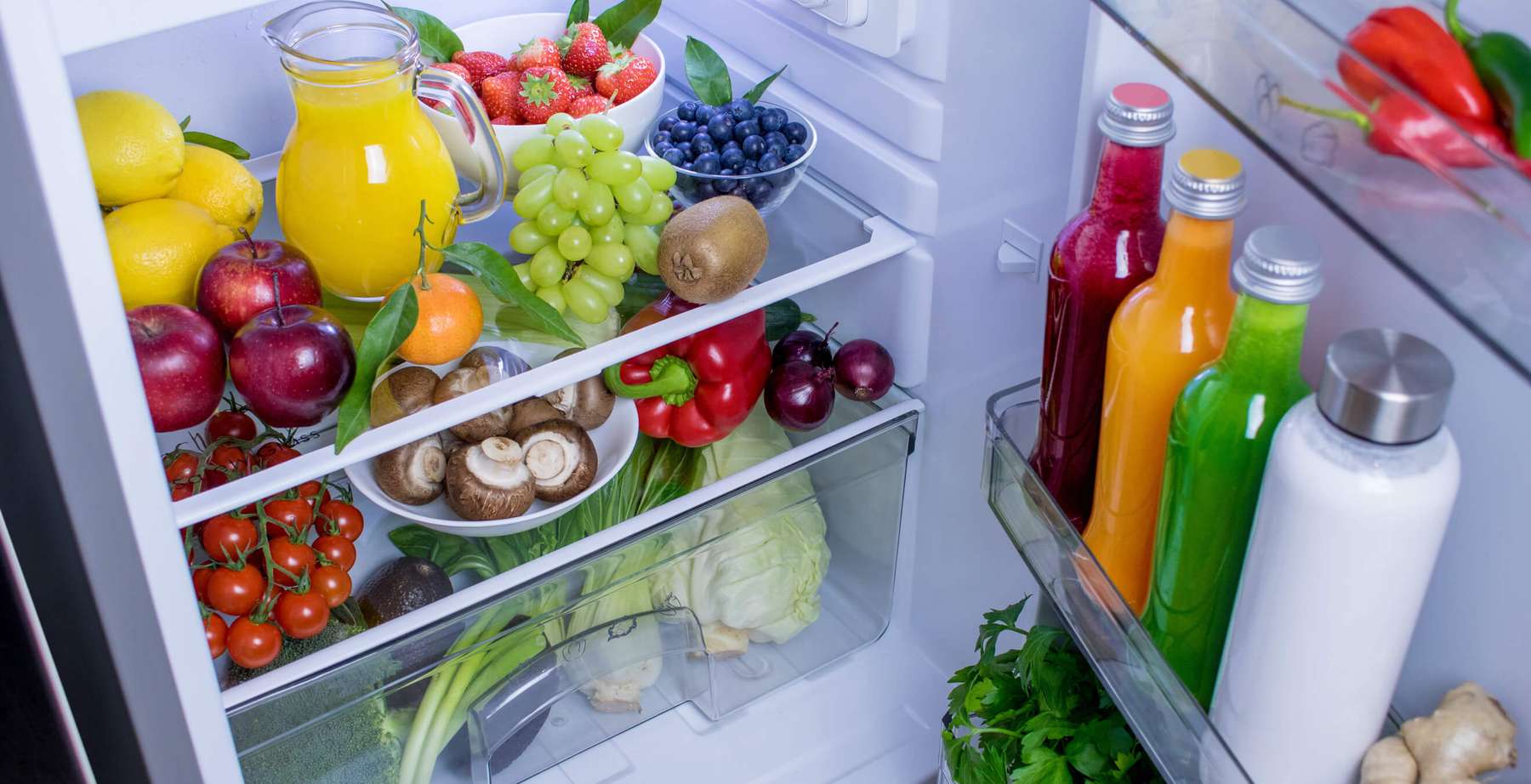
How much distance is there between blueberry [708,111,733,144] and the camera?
1181mm

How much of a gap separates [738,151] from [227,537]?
0.55 m

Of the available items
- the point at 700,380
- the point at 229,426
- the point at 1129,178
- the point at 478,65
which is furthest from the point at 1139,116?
the point at 229,426

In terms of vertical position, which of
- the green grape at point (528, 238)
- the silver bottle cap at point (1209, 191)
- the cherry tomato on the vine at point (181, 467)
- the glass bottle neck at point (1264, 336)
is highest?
the silver bottle cap at point (1209, 191)

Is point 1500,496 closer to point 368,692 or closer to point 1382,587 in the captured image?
point 1382,587

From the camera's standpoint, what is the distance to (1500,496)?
718mm

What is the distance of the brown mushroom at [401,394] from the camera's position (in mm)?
1052

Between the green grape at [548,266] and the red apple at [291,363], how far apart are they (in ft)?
0.57

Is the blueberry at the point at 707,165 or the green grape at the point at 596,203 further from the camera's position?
the blueberry at the point at 707,165

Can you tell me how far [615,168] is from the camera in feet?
3.49

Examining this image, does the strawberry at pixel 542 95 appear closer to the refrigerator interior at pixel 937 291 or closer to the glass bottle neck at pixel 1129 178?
the refrigerator interior at pixel 937 291

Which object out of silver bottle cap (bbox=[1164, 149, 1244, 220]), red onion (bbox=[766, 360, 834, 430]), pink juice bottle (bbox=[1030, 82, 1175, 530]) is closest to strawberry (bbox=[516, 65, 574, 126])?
red onion (bbox=[766, 360, 834, 430])

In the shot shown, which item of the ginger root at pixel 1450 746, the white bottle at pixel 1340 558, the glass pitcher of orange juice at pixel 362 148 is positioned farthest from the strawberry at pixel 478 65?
the ginger root at pixel 1450 746

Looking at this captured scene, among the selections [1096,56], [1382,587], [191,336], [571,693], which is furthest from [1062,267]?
[571,693]

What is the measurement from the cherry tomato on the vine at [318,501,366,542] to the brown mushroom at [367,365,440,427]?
0.14m
